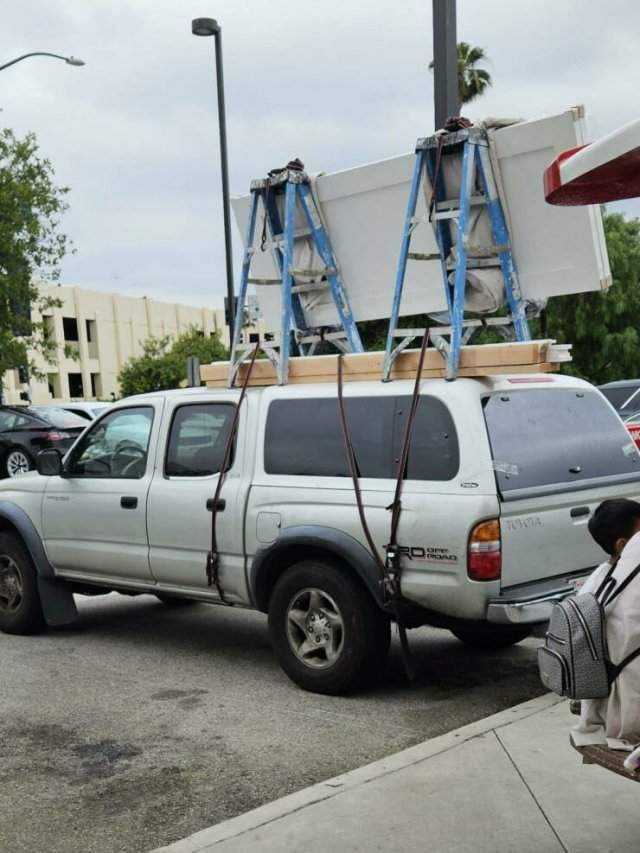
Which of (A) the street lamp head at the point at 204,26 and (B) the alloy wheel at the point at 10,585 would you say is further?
(A) the street lamp head at the point at 204,26

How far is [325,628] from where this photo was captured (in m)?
6.19

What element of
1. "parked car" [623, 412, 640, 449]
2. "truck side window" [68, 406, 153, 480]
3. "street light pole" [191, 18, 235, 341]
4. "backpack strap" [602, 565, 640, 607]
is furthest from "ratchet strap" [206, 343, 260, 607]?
"street light pole" [191, 18, 235, 341]

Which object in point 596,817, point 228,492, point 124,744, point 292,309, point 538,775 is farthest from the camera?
point 292,309

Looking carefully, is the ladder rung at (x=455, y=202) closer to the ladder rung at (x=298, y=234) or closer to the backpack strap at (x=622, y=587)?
the ladder rung at (x=298, y=234)

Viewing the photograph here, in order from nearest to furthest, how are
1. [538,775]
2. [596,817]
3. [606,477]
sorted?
1. [596,817]
2. [538,775]
3. [606,477]

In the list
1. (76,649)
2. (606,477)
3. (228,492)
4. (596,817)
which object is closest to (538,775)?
(596,817)

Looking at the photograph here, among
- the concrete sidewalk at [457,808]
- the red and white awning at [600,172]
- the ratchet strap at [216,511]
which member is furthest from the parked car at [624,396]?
the red and white awning at [600,172]

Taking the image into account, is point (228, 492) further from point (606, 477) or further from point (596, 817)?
point (596, 817)

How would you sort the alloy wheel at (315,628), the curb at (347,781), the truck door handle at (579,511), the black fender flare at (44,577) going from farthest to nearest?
the black fender flare at (44,577) < the alloy wheel at (315,628) < the truck door handle at (579,511) < the curb at (347,781)

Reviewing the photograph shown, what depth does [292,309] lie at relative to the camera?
24.9 ft

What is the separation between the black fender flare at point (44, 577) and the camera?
26.1 ft

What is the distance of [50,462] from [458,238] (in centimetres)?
344

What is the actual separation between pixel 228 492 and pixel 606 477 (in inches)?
90.7

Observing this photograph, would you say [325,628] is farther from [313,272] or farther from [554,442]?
[313,272]
